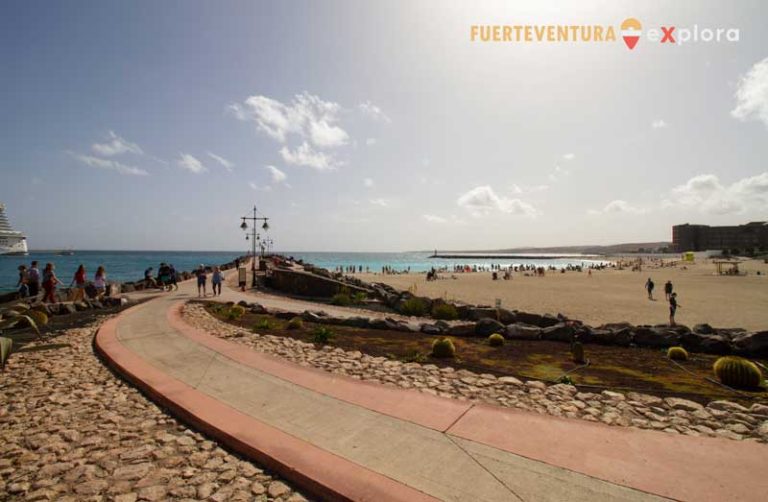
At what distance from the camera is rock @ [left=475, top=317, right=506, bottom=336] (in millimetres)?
9523

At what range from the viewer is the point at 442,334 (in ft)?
32.7

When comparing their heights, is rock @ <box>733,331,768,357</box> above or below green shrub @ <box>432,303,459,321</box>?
above

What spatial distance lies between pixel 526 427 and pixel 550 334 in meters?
5.63

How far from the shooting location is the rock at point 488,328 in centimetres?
952

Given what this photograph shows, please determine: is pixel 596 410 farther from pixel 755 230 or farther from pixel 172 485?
Answer: pixel 755 230

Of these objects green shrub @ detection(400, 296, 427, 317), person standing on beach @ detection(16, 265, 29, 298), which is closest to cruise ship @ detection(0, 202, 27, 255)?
person standing on beach @ detection(16, 265, 29, 298)

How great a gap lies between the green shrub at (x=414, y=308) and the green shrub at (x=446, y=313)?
91 centimetres

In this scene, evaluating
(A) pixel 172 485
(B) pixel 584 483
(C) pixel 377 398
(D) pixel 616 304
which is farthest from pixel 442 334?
(D) pixel 616 304

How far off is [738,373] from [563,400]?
125 inches

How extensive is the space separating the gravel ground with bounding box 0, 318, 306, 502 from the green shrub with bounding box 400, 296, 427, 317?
451 inches

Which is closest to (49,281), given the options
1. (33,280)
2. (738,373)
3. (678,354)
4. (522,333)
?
(33,280)

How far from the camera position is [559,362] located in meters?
7.10

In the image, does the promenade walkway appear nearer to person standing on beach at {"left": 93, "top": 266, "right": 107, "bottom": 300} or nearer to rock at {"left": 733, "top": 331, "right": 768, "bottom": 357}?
rock at {"left": 733, "top": 331, "right": 768, "bottom": 357}

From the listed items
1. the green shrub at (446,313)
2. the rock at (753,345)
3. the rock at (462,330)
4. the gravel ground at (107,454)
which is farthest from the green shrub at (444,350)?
the green shrub at (446,313)
